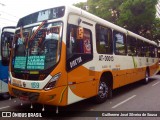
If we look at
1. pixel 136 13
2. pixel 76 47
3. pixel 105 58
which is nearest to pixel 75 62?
pixel 76 47

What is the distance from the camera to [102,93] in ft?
25.2

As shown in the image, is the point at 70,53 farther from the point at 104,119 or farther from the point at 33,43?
A: the point at 104,119

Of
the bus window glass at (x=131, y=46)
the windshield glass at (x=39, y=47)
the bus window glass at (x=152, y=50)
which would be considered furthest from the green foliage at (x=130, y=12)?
the windshield glass at (x=39, y=47)

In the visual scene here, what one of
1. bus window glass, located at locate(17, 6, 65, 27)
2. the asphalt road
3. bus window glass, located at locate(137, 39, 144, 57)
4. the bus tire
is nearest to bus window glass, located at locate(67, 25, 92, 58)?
bus window glass, located at locate(17, 6, 65, 27)

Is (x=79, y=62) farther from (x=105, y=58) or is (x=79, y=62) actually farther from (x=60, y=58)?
(x=105, y=58)

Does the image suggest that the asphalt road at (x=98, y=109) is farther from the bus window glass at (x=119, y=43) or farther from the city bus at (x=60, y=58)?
the bus window glass at (x=119, y=43)

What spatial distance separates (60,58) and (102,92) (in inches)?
113

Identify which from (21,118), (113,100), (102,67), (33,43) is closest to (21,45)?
(33,43)

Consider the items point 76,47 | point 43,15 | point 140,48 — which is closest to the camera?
point 76,47

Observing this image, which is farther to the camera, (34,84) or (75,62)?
(75,62)

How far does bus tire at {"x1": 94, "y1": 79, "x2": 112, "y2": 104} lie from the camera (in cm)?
747

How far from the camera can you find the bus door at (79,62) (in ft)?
18.8

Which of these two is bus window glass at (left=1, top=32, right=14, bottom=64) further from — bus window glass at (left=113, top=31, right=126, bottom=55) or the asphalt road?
bus window glass at (left=113, top=31, right=126, bottom=55)

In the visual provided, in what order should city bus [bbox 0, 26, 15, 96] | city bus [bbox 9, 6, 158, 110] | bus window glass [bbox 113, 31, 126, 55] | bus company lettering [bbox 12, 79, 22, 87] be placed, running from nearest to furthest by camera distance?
1. city bus [bbox 9, 6, 158, 110]
2. bus company lettering [bbox 12, 79, 22, 87]
3. city bus [bbox 0, 26, 15, 96]
4. bus window glass [bbox 113, 31, 126, 55]
